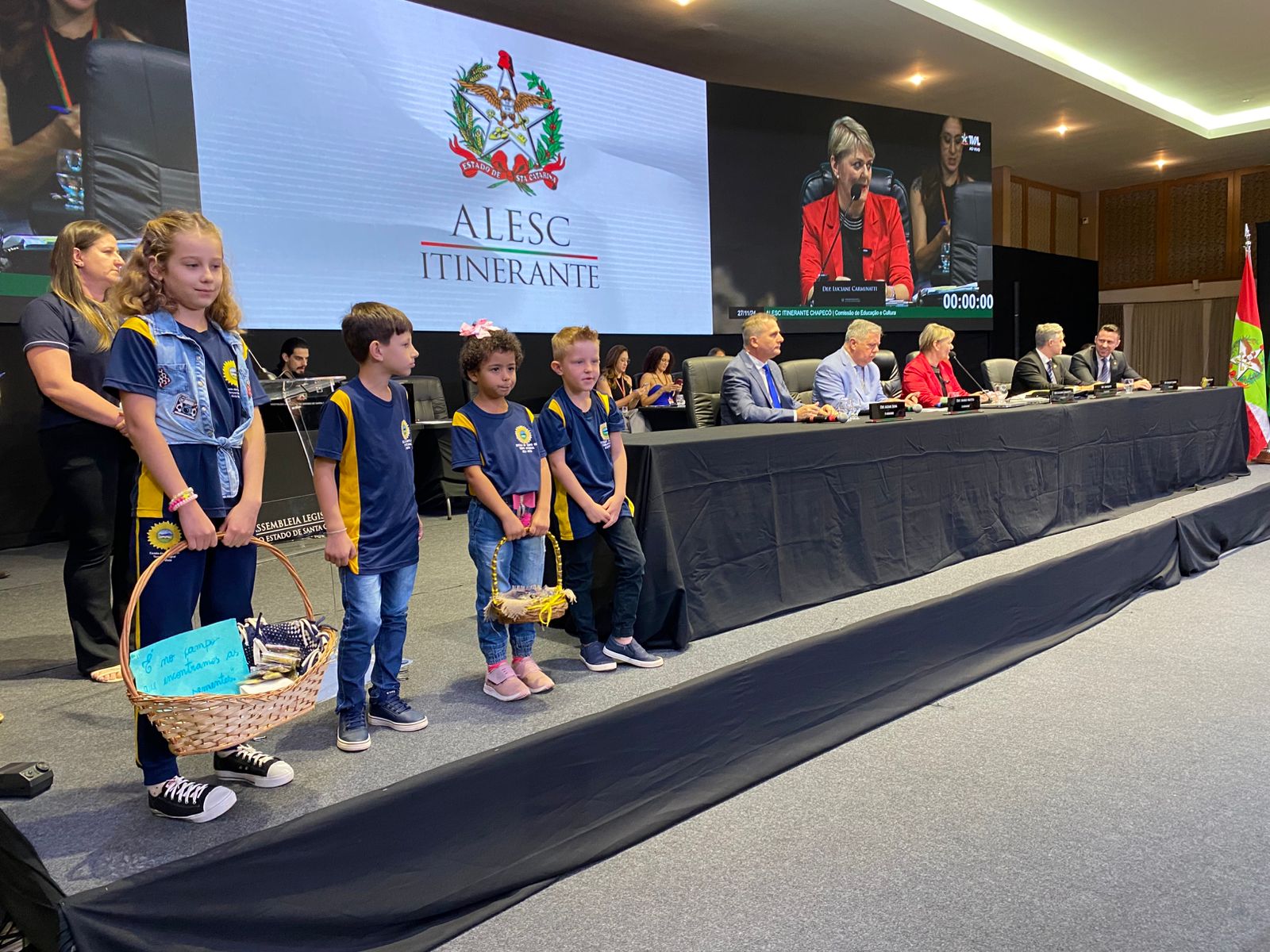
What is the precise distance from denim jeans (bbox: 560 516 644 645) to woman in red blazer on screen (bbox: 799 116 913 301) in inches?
228

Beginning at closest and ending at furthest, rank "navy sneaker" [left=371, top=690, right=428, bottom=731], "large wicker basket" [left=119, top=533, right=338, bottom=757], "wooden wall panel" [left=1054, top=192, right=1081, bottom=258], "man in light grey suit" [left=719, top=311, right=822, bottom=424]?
"large wicker basket" [left=119, top=533, right=338, bottom=757] < "navy sneaker" [left=371, top=690, right=428, bottom=731] < "man in light grey suit" [left=719, top=311, right=822, bottom=424] < "wooden wall panel" [left=1054, top=192, right=1081, bottom=258]

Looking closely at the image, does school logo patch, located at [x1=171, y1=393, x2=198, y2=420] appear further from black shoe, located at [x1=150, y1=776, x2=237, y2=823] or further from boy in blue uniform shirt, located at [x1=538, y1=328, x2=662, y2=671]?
boy in blue uniform shirt, located at [x1=538, y1=328, x2=662, y2=671]

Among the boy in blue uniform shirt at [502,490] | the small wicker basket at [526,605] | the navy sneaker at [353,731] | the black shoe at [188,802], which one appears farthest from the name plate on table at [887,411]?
the black shoe at [188,802]

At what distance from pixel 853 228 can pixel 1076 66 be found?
2658 millimetres

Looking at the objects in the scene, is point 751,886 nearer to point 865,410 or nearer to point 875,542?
point 875,542

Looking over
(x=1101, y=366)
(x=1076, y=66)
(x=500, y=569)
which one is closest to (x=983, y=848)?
(x=500, y=569)

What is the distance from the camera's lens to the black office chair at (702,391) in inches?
172

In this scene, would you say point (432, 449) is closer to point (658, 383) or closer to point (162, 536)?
point (658, 383)

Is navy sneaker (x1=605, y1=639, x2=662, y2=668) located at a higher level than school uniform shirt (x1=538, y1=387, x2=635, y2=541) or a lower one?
lower

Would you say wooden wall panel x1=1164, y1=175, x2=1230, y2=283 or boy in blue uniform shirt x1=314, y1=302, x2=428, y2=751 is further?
wooden wall panel x1=1164, y1=175, x2=1230, y2=283

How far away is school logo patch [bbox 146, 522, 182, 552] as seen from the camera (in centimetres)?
152

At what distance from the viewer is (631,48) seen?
7629 mm

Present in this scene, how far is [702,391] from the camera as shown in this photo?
174 inches

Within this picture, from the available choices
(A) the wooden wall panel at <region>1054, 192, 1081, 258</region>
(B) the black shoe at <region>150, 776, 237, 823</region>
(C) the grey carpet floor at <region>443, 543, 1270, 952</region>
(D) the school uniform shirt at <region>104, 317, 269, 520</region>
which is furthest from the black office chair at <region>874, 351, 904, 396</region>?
(A) the wooden wall panel at <region>1054, 192, 1081, 258</region>
